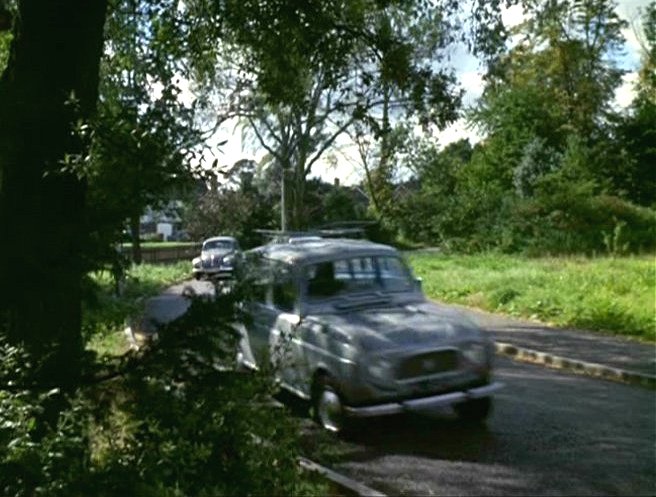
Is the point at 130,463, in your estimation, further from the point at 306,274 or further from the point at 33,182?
the point at 306,274

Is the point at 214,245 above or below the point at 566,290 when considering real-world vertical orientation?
above

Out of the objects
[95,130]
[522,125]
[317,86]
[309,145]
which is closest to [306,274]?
[317,86]

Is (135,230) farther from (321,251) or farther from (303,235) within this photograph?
(303,235)

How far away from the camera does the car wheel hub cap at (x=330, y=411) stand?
870 centimetres

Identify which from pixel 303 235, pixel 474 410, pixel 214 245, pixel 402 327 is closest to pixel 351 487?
pixel 402 327

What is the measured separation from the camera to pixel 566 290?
64.1ft

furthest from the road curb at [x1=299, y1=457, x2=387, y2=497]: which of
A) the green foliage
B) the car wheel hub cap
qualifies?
A: the green foliage

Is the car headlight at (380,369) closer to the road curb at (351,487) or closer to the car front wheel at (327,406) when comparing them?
the car front wheel at (327,406)

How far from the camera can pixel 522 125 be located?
4041 cm

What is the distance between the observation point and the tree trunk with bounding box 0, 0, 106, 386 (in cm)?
390

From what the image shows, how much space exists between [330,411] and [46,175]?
17.2 feet

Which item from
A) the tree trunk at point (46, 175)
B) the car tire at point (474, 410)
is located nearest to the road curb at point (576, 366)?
the car tire at point (474, 410)

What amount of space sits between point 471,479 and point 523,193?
29.1 m

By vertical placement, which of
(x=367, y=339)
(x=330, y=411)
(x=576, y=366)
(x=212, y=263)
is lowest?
(x=576, y=366)
